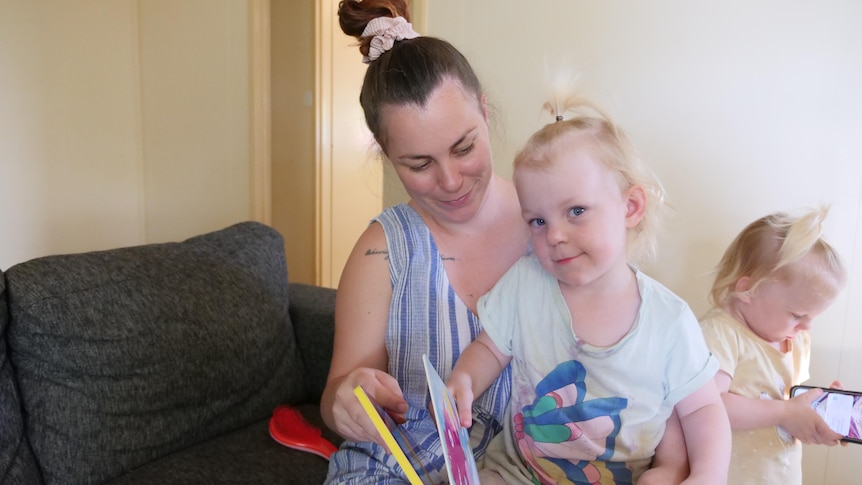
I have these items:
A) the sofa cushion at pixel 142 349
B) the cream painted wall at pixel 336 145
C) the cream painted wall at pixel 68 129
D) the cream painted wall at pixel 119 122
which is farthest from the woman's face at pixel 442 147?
the cream painted wall at pixel 68 129

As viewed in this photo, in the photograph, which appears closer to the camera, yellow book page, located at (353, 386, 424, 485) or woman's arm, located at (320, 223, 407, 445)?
yellow book page, located at (353, 386, 424, 485)

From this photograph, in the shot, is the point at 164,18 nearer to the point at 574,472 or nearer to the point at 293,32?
the point at 293,32

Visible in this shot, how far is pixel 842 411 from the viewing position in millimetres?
1246

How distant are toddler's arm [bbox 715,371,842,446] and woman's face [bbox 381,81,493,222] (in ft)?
2.10

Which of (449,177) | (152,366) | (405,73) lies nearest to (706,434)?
(449,177)

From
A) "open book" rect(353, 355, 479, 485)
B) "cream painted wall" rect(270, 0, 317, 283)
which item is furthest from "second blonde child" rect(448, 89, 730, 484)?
"cream painted wall" rect(270, 0, 317, 283)

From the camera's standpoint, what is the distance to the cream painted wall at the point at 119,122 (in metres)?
3.21

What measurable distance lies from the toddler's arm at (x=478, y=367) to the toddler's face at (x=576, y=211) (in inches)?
7.7

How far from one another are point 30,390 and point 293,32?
3120mm

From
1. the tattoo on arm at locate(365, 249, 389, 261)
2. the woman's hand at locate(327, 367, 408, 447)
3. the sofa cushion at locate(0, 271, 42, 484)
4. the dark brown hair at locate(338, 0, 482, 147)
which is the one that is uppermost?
the dark brown hair at locate(338, 0, 482, 147)

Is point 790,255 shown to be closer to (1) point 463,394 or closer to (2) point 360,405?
(1) point 463,394

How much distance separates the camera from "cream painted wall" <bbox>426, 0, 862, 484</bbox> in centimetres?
160

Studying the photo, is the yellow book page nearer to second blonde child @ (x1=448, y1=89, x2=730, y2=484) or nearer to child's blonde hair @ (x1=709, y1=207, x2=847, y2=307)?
second blonde child @ (x1=448, y1=89, x2=730, y2=484)

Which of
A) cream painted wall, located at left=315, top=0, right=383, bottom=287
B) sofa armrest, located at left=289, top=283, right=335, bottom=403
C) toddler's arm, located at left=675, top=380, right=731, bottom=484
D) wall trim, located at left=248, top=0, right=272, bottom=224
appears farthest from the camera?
cream painted wall, located at left=315, top=0, right=383, bottom=287
